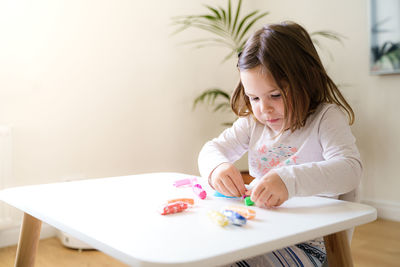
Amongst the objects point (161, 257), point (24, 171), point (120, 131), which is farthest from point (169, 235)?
point (120, 131)

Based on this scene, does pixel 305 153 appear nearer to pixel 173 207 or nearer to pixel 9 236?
pixel 173 207

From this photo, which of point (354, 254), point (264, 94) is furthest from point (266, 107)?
point (354, 254)

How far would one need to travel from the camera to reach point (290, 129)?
109 cm

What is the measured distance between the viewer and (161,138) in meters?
2.51

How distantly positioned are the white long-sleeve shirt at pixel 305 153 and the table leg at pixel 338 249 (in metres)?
0.10

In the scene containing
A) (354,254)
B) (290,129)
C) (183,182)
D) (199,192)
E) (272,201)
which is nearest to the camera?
(272,201)

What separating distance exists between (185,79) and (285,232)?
2.13 meters

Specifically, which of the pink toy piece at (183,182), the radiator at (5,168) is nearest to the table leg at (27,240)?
the pink toy piece at (183,182)

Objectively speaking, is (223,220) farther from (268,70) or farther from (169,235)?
(268,70)

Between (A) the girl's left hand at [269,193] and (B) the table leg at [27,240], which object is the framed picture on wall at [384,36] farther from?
(B) the table leg at [27,240]

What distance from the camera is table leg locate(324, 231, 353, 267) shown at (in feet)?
2.39

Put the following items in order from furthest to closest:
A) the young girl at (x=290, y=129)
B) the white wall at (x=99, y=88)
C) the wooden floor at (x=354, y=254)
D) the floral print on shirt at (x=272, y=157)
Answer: the white wall at (x=99, y=88) < the wooden floor at (x=354, y=254) < the floral print on shirt at (x=272, y=157) < the young girl at (x=290, y=129)

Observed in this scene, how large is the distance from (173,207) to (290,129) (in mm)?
516

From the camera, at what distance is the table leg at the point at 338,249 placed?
73 centimetres
